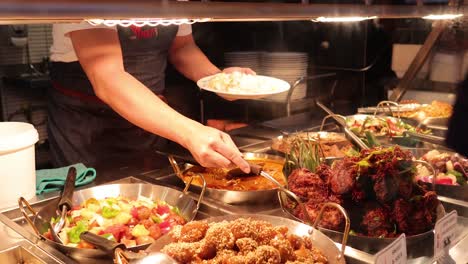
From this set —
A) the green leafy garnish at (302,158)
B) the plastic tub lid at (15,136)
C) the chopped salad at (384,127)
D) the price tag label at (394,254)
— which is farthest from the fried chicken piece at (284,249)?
the chopped salad at (384,127)

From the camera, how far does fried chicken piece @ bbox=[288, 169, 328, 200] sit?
5.42 feet

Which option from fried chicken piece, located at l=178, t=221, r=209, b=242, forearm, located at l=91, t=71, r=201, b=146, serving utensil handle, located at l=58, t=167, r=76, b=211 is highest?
forearm, located at l=91, t=71, r=201, b=146

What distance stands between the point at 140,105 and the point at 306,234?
0.85 m

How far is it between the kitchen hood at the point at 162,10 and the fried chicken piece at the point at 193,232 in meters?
0.56

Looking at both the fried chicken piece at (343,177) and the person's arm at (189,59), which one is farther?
the person's arm at (189,59)

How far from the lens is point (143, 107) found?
6.36ft

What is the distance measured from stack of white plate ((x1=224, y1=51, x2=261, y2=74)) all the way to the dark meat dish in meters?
2.79

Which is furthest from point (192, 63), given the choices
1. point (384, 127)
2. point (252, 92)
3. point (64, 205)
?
point (64, 205)

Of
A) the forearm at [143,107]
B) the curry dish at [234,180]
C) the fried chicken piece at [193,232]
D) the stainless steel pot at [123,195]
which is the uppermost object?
the forearm at [143,107]

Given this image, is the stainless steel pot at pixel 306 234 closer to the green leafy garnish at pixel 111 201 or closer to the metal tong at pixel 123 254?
the metal tong at pixel 123 254

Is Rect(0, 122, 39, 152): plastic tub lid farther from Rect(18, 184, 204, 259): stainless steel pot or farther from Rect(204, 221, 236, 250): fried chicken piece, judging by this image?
Rect(204, 221, 236, 250): fried chicken piece

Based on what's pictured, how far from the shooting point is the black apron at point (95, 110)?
2809 millimetres

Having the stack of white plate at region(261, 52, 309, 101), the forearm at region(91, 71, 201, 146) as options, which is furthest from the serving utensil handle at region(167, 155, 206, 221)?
the stack of white plate at region(261, 52, 309, 101)

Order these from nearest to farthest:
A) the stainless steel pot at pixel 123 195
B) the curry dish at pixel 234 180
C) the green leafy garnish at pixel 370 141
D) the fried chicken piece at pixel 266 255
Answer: the fried chicken piece at pixel 266 255
the stainless steel pot at pixel 123 195
the curry dish at pixel 234 180
the green leafy garnish at pixel 370 141
